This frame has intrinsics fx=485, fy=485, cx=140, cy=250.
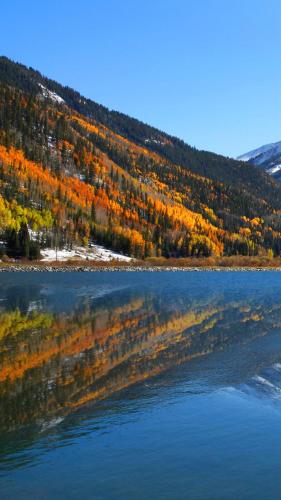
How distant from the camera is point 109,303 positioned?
48344 millimetres

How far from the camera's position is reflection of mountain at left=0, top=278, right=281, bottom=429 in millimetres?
16750

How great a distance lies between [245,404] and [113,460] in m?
6.15

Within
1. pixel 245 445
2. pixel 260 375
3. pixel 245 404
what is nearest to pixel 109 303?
pixel 260 375

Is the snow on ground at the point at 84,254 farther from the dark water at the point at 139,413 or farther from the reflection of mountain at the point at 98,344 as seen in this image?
the dark water at the point at 139,413

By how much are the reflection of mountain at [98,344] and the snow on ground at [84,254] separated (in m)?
104

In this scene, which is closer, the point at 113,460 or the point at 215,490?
the point at 215,490

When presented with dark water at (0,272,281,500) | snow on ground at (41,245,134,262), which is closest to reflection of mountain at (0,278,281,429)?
dark water at (0,272,281,500)

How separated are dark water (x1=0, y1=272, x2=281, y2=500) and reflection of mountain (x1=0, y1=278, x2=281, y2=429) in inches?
2.9

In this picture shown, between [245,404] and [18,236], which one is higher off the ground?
[18,236]

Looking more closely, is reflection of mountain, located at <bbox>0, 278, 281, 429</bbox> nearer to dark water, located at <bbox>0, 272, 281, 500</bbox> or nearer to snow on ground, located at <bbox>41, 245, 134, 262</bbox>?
dark water, located at <bbox>0, 272, 281, 500</bbox>

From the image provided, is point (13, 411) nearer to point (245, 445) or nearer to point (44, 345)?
point (245, 445)

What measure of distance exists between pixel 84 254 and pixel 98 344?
13766 centimetres

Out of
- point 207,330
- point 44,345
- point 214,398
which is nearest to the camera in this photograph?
point 214,398

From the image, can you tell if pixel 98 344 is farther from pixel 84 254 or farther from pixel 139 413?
pixel 84 254
